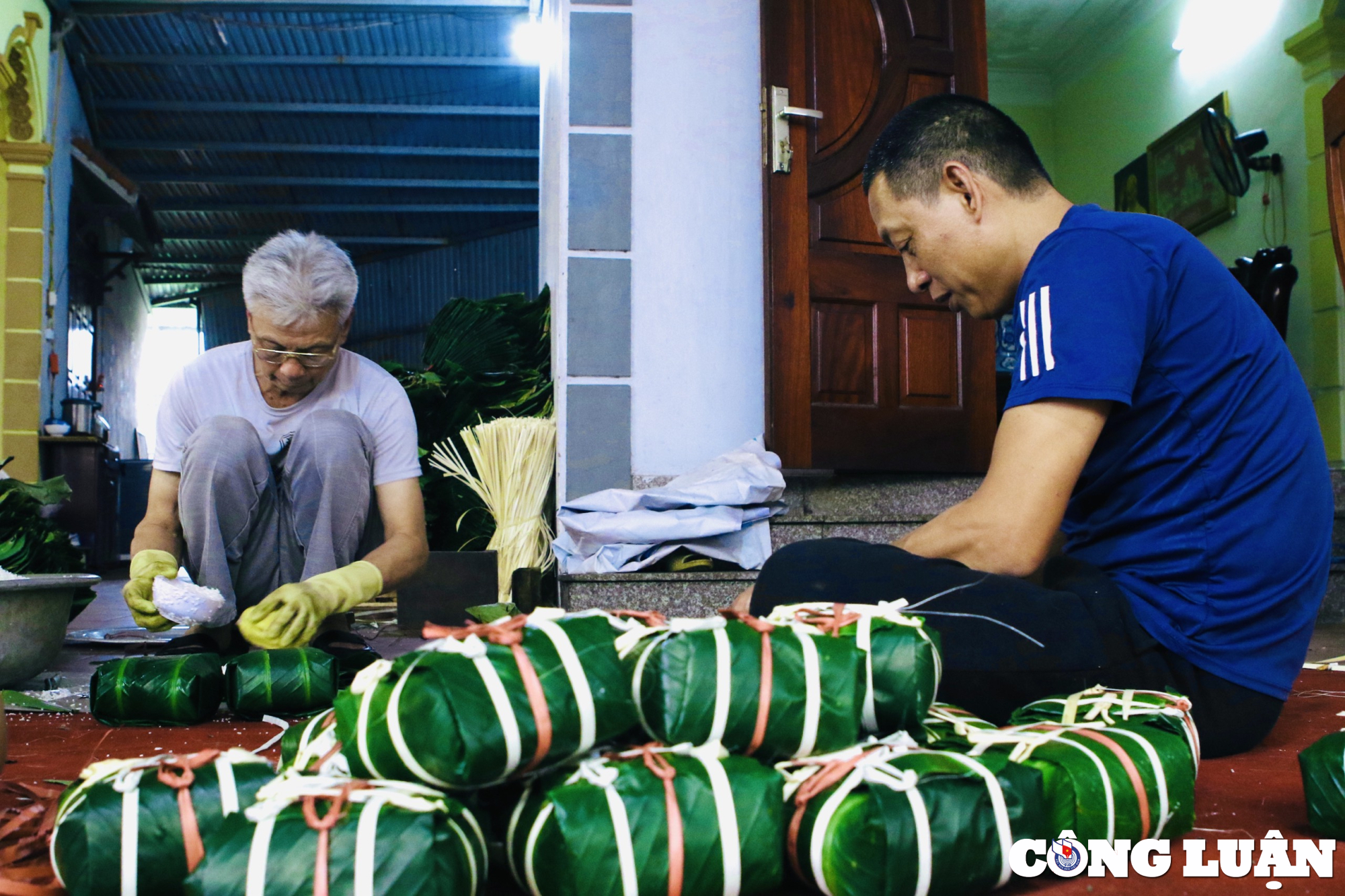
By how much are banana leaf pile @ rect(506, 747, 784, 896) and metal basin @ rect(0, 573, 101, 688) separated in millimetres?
1714

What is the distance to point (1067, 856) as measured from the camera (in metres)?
0.98

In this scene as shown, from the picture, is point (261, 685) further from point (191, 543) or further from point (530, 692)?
point (530, 692)

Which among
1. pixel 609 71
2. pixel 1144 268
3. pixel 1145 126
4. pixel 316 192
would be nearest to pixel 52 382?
pixel 316 192

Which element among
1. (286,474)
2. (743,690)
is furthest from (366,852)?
(286,474)

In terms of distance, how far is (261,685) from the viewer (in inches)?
72.5

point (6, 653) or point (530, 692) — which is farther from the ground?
point (530, 692)

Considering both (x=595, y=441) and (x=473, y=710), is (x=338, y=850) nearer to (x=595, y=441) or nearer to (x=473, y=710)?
(x=473, y=710)

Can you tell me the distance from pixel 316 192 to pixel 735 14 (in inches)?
334

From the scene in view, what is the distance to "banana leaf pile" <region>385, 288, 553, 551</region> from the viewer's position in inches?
183

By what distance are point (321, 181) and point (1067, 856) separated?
1058 cm

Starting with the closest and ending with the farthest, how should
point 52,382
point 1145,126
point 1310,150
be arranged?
point 1310,150
point 1145,126
point 52,382

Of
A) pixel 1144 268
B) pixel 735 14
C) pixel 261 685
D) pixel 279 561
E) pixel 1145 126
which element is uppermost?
pixel 1145 126

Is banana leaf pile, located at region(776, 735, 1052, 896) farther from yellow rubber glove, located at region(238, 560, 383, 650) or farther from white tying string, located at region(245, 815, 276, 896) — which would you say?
yellow rubber glove, located at region(238, 560, 383, 650)

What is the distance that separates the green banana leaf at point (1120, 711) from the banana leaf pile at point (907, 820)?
0.91 ft
